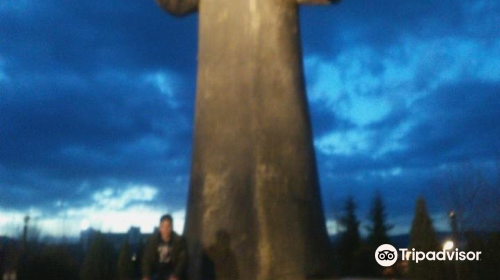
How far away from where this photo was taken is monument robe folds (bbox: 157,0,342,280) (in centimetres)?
798

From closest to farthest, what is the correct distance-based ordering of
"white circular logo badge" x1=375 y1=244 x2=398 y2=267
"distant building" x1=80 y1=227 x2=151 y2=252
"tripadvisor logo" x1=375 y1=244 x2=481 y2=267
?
"white circular logo badge" x1=375 y1=244 x2=398 y2=267, "tripadvisor logo" x1=375 y1=244 x2=481 y2=267, "distant building" x1=80 y1=227 x2=151 y2=252

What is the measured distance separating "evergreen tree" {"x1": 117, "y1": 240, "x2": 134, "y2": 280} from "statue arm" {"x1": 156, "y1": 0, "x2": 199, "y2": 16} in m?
5.34

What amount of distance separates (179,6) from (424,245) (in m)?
7.19

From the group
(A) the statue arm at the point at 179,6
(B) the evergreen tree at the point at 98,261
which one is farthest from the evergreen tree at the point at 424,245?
(A) the statue arm at the point at 179,6

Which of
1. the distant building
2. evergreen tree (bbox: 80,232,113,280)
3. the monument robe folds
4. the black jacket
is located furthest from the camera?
the distant building

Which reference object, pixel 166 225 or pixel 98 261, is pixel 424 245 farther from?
pixel 166 225

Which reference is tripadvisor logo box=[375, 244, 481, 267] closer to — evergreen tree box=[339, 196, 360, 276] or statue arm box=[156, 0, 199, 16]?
evergreen tree box=[339, 196, 360, 276]

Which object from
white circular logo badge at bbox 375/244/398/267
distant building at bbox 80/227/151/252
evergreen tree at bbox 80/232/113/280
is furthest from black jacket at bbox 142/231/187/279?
distant building at bbox 80/227/151/252

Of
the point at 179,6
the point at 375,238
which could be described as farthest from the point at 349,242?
the point at 179,6

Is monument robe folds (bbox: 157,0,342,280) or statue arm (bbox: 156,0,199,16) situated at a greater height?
statue arm (bbox: 156,0,199,16)

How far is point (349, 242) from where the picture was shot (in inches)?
709

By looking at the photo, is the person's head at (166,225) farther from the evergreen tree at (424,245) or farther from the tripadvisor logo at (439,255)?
the evergreen tree at (424,245)

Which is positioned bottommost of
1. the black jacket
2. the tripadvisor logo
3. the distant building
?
the black jacket

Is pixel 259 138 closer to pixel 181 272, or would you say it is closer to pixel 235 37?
pixel 235 37
